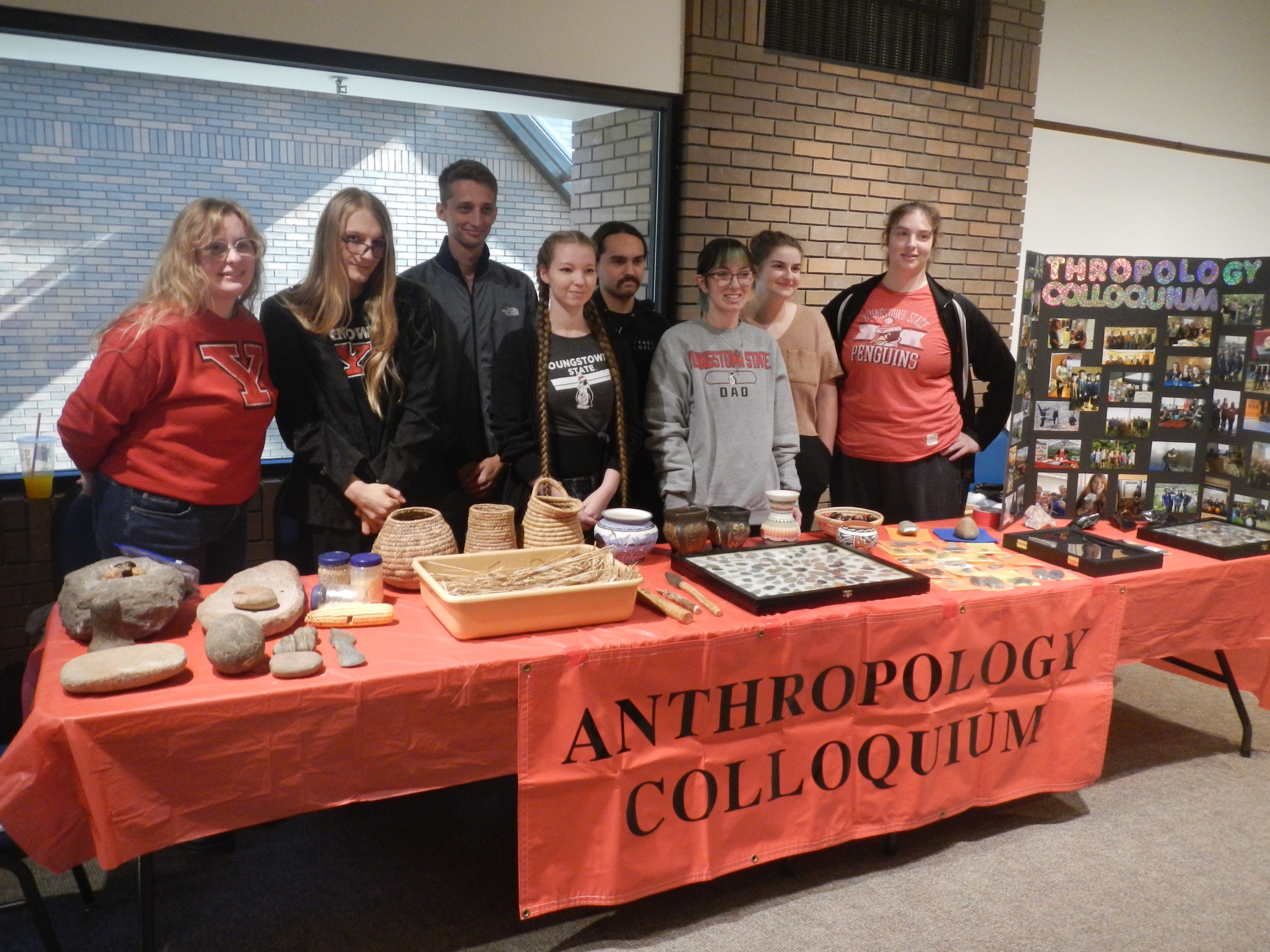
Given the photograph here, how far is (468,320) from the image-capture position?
10.4 feet

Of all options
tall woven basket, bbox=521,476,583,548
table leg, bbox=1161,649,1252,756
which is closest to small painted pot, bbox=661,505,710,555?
tall woven basket, bbox=521,476,583,548

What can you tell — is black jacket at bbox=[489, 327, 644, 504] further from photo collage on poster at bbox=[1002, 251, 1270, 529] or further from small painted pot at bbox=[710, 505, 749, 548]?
photo collage on poster at bbox=[1002, 251, 1270, 529]

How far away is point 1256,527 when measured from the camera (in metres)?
3.04

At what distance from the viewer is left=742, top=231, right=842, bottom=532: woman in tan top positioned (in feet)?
10.7

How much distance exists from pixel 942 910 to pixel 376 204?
2274 mm

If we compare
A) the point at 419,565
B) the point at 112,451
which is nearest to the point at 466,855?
the point at 419,565

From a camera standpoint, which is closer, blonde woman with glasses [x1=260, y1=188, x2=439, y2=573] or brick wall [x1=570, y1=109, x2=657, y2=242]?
blonde woman with glasses [x1=260, y1=188, x2=439, y2=573]

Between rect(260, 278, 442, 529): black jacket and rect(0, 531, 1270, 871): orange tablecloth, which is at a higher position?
rect(260, 278, 442, 529): black jacket

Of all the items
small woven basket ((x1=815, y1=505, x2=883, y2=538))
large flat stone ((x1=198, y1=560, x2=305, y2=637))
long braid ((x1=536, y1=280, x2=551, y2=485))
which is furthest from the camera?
long braid ((x1=536, y1=280, x2=551, y2=485))

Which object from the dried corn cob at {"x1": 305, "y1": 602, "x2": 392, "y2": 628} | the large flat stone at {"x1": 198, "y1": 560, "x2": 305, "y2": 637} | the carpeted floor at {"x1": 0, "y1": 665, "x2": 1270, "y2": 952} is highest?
the large flat stone at {"x1": 198, "y1": 560, "x2": 305, "y2": 637}

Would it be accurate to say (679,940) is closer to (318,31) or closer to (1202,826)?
(1202,826)

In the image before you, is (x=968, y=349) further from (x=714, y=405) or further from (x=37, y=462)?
(x=37, y=462)

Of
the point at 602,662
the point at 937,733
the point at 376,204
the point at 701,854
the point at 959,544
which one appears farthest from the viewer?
the point at 959,544

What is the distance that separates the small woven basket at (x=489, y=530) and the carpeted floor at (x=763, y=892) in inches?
32.5
